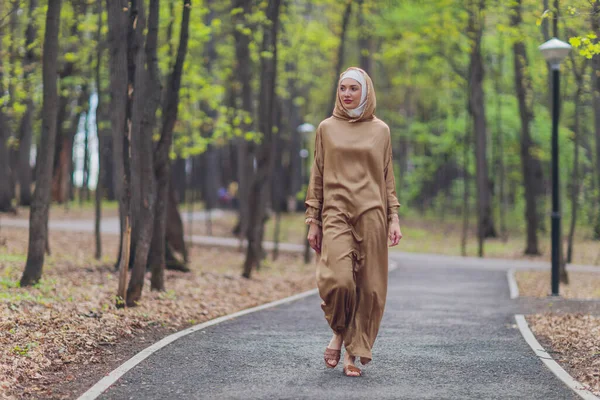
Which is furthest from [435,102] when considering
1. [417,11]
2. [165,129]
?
[165,129]

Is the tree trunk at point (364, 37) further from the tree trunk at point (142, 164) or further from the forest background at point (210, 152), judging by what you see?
the tree trunk at point (142, 164)

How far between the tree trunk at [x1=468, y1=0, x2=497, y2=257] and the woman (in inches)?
591

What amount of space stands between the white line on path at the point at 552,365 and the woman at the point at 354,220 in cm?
153

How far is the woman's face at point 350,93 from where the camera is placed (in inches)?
256

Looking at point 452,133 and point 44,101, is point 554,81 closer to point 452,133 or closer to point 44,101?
point 44,101

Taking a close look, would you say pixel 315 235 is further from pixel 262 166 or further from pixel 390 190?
pixel 262 166

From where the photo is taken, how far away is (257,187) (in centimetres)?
1691

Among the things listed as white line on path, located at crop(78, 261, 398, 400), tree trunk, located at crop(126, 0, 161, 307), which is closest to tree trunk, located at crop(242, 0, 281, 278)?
white line on path, located at crop(78, 261, 398, 400)

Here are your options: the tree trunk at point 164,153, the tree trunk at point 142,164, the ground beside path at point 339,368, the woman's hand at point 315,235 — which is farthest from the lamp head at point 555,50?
the woman's hand at point 315,235

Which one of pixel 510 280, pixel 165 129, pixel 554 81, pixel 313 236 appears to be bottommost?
pixel 510 280

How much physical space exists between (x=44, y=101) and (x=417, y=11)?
883 inches

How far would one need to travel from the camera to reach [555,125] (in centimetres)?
1404

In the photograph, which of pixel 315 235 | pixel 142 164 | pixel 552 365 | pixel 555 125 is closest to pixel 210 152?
pixel 555 125

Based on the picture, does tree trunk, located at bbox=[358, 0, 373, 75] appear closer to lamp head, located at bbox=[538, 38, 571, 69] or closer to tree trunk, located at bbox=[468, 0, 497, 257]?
tree trunk, located at bbox=[468, 0, 497, 257]
